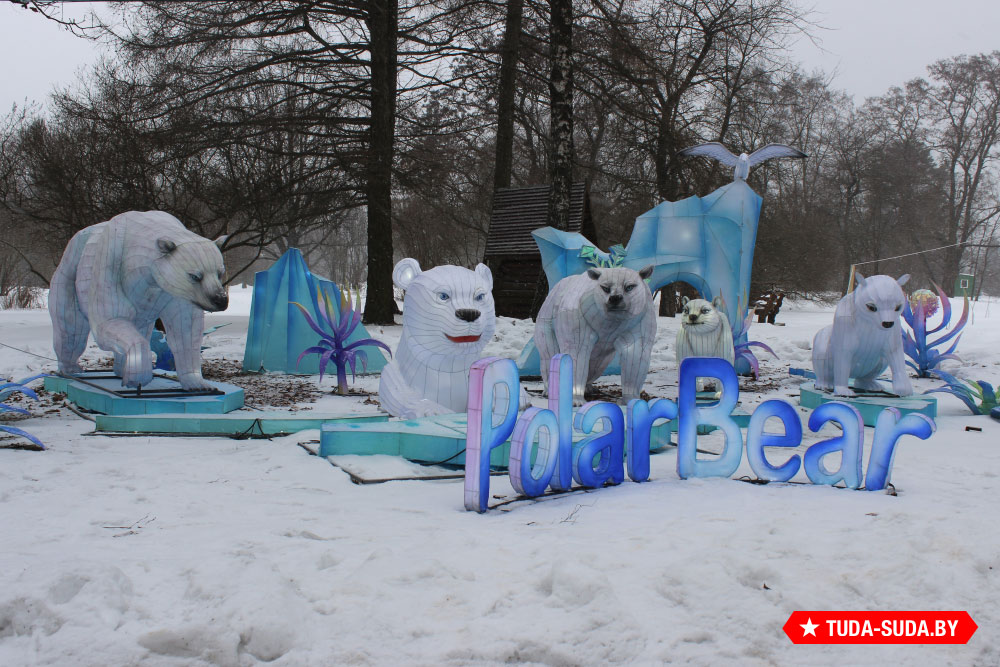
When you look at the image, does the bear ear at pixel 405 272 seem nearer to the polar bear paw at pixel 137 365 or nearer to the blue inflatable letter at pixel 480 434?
the blue inflatable letter at pixel 480 434

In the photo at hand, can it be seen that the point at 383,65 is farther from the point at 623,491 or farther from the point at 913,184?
the point at 913,184

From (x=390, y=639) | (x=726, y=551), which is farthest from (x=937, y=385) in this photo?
(x=390, y=639)

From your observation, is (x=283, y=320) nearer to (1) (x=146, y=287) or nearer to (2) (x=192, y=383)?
(2) (x=192, y=383)

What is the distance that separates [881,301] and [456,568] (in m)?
4.81

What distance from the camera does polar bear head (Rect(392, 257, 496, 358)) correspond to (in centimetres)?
443

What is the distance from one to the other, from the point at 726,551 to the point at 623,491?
921 mm

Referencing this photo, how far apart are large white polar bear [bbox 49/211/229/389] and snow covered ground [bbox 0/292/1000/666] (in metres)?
1.74

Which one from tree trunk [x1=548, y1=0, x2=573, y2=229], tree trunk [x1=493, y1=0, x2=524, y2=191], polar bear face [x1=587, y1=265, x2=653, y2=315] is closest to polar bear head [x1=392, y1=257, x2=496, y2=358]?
polar bear face [x1=587, y1=265, x2=653, y2=315]

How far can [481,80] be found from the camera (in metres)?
13.3

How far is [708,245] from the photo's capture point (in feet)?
29.6

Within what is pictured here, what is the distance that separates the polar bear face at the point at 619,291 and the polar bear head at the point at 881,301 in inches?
71.4

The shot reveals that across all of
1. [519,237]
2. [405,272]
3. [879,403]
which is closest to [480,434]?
[405,272]

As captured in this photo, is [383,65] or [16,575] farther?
[383,65]

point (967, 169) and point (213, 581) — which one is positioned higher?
point (967, 169)
